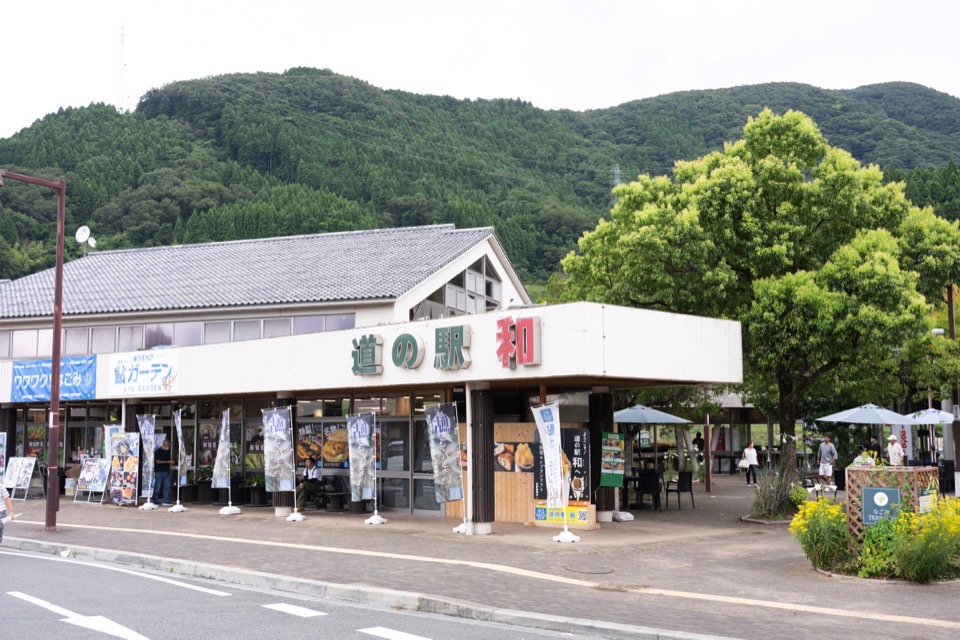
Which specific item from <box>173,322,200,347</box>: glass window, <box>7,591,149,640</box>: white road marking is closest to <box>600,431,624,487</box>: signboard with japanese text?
<box>7,591,149,640</box>: white road marking

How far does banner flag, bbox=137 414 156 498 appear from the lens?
24328mm

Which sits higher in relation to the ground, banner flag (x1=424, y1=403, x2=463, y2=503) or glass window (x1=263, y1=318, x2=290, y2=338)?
glass window (x1=263, y1=318, x2=290, y2=338)

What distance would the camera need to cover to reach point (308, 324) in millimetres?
27797

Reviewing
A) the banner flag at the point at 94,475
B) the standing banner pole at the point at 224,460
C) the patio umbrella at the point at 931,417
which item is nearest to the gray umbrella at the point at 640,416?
the patio umbrella at the point at 931,417

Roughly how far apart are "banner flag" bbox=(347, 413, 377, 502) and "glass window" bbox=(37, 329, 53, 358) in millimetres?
16355

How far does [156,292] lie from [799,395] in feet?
68.1

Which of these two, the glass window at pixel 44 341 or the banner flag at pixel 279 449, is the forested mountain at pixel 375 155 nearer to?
the glass window at pixel 44 341

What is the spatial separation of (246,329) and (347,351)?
9301 mm

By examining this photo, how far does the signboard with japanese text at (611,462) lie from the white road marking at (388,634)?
11.0 meters

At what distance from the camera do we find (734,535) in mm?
18328

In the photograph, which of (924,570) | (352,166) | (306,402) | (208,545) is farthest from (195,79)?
(924,570)

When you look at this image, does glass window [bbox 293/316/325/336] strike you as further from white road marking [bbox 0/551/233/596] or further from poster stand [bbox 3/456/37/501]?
white road marking [bbox 0/551/233/596]

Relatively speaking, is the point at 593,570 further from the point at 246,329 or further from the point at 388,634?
the point at 246,329

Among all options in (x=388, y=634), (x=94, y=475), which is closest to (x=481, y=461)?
(x=388, y=634)
